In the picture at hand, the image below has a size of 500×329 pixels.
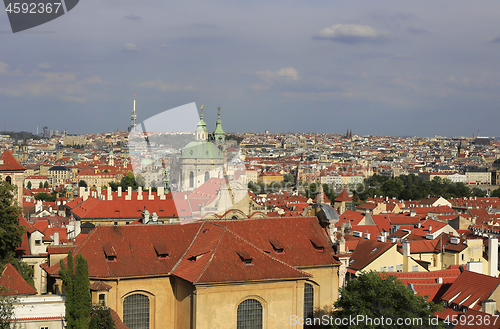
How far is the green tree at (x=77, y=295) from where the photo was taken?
71.9ft

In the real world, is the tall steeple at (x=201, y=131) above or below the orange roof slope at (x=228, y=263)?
above

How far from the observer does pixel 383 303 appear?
23797 mm

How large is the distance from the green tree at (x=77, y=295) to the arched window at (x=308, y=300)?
9633mm

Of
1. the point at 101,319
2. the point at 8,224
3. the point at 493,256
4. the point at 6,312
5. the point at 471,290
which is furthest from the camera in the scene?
the point at 493,256

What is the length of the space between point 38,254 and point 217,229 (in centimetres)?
1507

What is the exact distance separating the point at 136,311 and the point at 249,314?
15.0ft

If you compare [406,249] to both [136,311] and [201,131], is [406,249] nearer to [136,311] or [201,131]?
[136,311]

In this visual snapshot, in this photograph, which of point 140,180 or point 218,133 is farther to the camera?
point 140,180

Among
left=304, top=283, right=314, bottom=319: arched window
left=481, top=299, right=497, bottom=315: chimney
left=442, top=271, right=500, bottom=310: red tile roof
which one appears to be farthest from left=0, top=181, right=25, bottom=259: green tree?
left=481, top=299, right=497, bottom=315: chimney

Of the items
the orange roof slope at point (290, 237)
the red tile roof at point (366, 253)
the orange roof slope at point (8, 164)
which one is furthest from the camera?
the orange roof slope at point (8, 164)

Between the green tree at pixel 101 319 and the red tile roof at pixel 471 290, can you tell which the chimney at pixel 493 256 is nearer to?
the red tile roof at pixel 471 290

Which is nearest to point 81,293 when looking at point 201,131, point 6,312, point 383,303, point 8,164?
point 6,312

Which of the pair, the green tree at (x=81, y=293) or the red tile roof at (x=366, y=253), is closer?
the green tree at (x=81, y=293)

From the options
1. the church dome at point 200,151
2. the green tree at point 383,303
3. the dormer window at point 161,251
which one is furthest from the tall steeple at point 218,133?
the green tree at point 383,303
